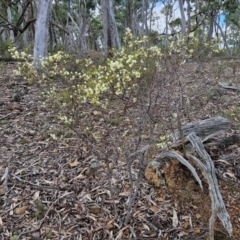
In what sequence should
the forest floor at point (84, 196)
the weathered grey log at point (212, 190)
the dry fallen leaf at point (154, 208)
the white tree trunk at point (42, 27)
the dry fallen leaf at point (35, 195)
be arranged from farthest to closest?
the white tree trunk at point (42, 27) → the dry fallen leaf at point (35, 195) → the dry fallen leaf at point (154, 208) → the forest floor at point (84, 196) → the weathered grey log at point (212, 190)

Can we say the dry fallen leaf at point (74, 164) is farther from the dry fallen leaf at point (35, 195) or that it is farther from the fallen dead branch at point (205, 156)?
the fallen dead branch at point (205, 156)

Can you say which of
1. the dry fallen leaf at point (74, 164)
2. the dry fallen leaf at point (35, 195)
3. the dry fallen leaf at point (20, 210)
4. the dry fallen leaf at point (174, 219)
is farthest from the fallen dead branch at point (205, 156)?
the dry fallen leaf at point (20, 210)

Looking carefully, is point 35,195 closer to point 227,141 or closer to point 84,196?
point 84,196

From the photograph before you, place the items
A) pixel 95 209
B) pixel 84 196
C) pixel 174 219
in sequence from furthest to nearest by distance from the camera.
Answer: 1. pixel 84 196
2. pixel 95 209
3. pixel 174 219

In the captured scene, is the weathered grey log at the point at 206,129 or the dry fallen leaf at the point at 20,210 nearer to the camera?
the dry fallen leaf at the point at 20,210

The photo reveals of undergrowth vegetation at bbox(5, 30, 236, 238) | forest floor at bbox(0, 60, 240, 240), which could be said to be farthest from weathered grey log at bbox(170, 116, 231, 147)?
forest floor at bbox(0, 60, 240, 240)

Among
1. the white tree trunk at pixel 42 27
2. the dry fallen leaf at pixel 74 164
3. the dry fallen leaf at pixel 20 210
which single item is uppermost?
the white tree trunk at pixel 42 27

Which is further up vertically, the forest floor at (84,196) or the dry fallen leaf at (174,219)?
the forest floor at (84,196)

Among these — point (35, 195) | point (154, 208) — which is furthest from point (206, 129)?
point (35, 195)

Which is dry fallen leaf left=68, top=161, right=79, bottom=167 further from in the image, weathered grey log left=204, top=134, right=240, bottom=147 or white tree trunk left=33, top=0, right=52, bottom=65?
white tree trunk left=33, top=0, right=52, bottom=65

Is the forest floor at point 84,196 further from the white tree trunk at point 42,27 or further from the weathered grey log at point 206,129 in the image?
the white tree trunk at point 42,27

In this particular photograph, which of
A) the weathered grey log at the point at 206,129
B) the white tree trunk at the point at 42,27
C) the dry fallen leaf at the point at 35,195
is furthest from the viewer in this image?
the white tree trunk at the point at 42,27

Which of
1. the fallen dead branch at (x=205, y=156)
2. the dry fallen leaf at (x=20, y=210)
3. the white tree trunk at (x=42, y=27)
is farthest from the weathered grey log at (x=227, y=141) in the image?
the white tree trunk at (x=42, y=27)

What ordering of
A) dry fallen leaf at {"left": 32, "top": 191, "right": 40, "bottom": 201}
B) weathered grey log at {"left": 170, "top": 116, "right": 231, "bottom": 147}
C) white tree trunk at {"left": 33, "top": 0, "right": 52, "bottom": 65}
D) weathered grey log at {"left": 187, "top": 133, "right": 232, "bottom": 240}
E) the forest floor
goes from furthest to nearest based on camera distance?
white tree trunk at {"left": 33, "top": 0, "right": 52, "bottom": 65} → weathered grey log at {"left": 170, "top": 116, "right": 231, "bottom": 147} → dry fallen leaf at {"left": 32, "top": 191, "right": 40, "bottom": 201} → the forest floor → weathered grey log at {"left": 187, "top": 133, "right": 232, "bottom": 240}
